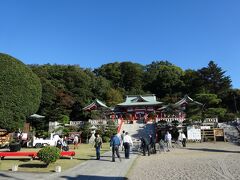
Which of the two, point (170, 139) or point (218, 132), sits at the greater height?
point (218, 132)

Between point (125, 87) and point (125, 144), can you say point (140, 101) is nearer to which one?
point (125, 87)

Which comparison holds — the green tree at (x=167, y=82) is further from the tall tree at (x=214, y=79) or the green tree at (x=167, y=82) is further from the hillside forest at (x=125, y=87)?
the tall tree at (x=214, y=79)

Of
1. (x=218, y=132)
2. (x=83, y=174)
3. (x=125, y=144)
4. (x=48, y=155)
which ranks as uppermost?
(x=218, y=132)

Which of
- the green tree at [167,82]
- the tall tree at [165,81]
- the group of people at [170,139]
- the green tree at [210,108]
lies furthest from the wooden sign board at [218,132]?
the green tree at [167,82]

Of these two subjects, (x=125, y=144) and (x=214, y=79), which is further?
(x=214, y=79)

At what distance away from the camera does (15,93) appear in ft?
70.8

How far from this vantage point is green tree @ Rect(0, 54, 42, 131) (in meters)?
21.1

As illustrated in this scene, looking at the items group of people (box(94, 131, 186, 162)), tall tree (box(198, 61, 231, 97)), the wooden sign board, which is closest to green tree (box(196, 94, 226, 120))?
the wooden sign board

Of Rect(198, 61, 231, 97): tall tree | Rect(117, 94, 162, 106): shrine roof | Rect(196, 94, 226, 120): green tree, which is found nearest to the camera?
Rect(196, 94, 226, 120): green tree

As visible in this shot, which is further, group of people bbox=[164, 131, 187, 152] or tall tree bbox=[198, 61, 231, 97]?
tall tree bbox=[198, 61, 231, 97]

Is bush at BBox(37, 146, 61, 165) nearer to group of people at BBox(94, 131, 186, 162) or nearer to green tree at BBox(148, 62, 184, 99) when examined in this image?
group of people at BBox(94, 131, 186, 162)

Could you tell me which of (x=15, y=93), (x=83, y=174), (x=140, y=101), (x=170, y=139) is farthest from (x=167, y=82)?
(x=83, y=174)

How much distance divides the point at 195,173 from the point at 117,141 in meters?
5.88

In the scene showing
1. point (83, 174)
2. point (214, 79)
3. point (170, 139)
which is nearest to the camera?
point (83, 174)
